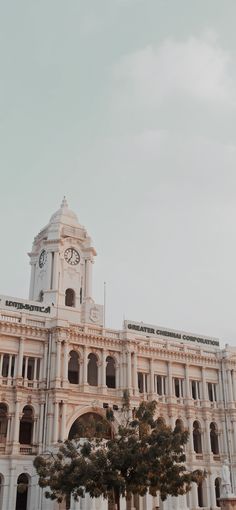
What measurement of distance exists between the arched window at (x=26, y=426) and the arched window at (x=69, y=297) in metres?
13.8

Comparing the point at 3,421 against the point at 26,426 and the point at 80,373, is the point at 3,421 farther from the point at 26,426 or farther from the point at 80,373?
the point at 80,373

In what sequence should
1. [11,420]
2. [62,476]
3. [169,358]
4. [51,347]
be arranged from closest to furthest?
[62,476] → [11,420] → [51,347] → [169,358]

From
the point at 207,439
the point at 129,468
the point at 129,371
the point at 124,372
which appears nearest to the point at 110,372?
the point at 124,372

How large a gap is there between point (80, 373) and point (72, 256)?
46.2 ft

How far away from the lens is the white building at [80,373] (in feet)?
161

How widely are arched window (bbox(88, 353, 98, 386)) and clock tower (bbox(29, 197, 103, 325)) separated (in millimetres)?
4698

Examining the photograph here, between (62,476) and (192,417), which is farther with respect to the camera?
(192,417)

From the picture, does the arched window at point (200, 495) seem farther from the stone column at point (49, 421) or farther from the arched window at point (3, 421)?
the arched window at point (3, 421)

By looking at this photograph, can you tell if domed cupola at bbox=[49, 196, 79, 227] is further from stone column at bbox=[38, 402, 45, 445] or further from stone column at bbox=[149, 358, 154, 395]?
stone column at bbox=[38, 402, 45, 445]

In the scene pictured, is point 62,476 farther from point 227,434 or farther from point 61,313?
point 227,434

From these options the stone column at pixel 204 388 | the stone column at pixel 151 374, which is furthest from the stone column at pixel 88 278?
the stone column at pixel 204 388

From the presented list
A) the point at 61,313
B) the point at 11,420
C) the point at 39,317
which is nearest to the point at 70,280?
the point at 61,313

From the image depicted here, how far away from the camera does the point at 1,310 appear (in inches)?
2032

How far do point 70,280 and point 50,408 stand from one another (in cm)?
1583
